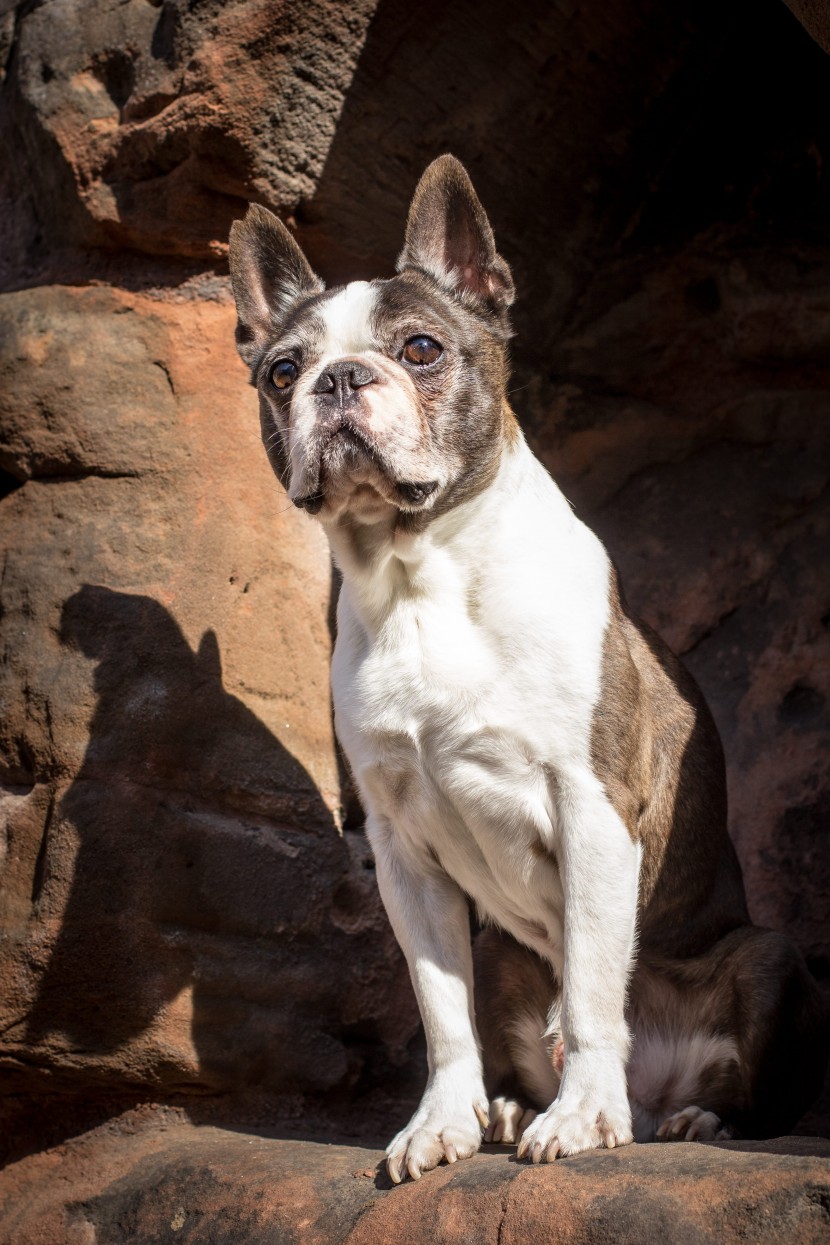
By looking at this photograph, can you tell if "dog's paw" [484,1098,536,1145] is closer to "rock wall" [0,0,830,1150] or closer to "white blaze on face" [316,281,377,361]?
"rock wall" [0,0,830,1150]

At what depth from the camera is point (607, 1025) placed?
451 cm

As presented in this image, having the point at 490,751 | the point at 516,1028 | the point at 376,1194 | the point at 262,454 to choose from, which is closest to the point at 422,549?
the point at 490,751

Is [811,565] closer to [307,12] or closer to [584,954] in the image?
[584,954]

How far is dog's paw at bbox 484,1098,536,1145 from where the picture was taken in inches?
201

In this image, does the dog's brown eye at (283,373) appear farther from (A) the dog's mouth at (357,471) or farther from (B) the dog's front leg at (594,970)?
(B) the dog's front leg at (594,970)

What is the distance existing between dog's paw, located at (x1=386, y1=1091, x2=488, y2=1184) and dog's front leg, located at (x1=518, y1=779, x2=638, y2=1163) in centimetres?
34

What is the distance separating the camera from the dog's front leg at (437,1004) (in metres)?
4.45

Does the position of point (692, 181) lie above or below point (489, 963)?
above

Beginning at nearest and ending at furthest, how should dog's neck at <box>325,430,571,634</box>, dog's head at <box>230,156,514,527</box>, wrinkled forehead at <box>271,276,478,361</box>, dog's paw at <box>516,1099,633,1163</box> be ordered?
dog's paw at <box>516,1099,633,1163</box>
dog's head at <box>230,156,514,527</box>
dog's neck at <box>325,430,571,634</box>
wrinkled forehead at <box>271,276,478,361</box>

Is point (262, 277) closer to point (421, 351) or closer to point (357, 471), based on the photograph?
point (421, 351)

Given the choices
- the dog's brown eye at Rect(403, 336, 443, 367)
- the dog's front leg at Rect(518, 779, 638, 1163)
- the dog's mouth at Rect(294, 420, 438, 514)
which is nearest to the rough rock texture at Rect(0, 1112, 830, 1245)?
the dog's front leg at Rect(518, 779, 638, 1163)

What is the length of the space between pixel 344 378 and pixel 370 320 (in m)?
0.49

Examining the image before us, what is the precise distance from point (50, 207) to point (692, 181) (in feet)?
11.7

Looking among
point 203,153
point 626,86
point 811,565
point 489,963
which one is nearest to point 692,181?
point 626,86
